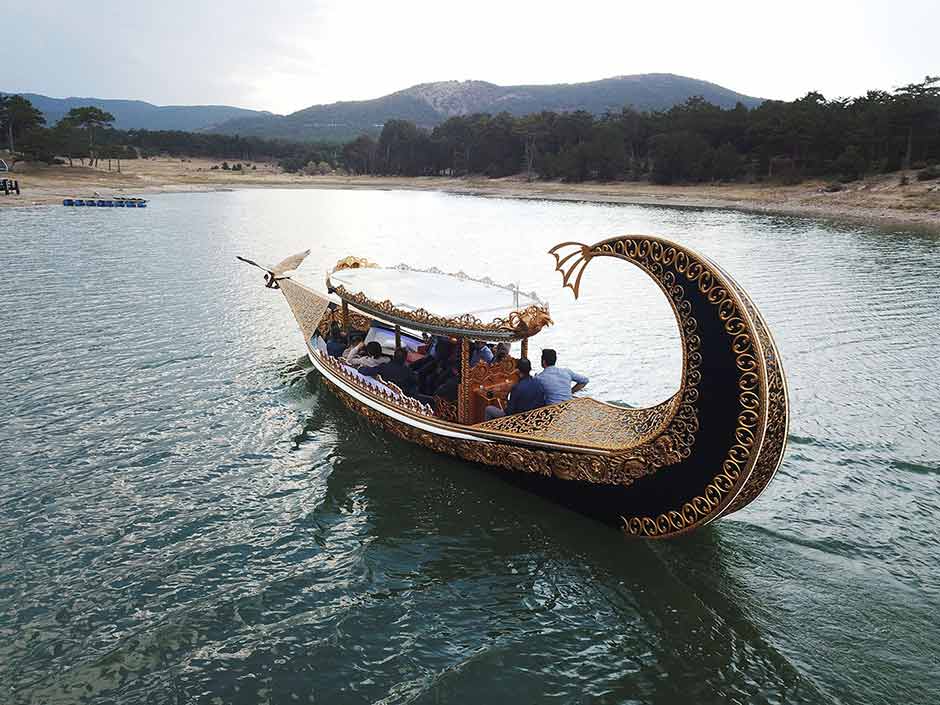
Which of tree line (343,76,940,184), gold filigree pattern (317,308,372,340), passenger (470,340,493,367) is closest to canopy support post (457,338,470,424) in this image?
passenger (470,340,493,367)

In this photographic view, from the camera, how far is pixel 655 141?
7919cm

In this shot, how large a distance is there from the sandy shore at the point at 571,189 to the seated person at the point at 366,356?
146 ft

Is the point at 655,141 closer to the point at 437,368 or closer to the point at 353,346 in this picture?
the point at 353,346

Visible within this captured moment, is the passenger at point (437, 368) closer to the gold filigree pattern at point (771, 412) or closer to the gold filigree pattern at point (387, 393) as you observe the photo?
the gold filigree pattern at point (387, 393)

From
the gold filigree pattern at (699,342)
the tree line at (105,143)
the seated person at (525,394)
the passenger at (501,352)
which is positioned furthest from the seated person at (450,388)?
the tree line at (105,143)

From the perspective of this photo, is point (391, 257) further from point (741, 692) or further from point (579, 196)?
point (579, 196)

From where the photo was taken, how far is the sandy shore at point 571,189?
50.7 meters

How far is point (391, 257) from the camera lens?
36.0 meters

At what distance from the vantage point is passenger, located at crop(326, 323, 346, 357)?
13984 millimetres

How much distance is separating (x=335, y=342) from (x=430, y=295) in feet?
13.5

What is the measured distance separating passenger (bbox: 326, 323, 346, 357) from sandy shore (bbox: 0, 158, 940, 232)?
44172 mm

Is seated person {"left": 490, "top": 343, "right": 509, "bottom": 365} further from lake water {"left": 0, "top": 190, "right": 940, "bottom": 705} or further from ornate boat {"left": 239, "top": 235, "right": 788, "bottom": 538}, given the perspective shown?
lake water {"left": 0, "top": 190, "right": 940, "bottom": 705}

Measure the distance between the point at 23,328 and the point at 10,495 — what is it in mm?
10137

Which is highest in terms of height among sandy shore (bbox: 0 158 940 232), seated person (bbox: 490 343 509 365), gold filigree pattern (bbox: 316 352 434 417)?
sandy shore (bbox: 0 158 940 232)
